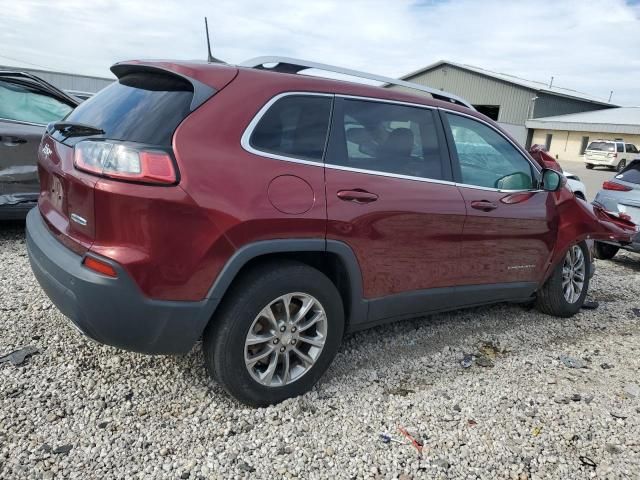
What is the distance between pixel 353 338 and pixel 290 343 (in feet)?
3.43

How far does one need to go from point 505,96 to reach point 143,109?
4349 cm

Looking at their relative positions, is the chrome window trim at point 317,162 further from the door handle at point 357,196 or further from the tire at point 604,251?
the tire at point 604,251

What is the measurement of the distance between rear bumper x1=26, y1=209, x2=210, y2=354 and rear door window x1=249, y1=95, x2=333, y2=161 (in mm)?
862

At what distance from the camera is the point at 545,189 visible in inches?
159

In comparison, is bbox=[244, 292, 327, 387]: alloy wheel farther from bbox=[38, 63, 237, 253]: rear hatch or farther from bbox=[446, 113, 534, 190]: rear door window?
bbox=[446, 113, 534, 190]: rear door window

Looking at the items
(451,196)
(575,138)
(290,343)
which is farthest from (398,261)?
(575,138)

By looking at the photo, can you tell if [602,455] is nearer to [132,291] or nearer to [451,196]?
[451,196]

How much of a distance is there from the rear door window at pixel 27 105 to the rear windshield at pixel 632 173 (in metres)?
6.92

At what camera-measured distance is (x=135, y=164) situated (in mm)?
2256

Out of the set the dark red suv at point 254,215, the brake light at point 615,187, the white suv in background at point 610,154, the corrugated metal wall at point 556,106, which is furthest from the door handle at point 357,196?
the corrugated metal wall at point 556,106

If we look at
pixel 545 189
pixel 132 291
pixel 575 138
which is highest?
pixel 545 189

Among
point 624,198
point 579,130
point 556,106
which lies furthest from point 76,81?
point 556,106

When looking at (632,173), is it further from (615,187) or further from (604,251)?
(604,251)

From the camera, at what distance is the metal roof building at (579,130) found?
113 ft
